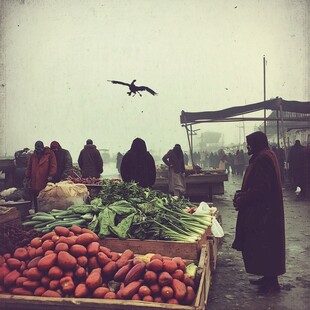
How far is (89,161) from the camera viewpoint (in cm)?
957

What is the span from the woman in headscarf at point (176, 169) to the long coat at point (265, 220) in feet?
20.1

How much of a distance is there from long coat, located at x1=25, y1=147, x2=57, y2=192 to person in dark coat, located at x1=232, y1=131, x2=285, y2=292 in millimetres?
Answer: 3969

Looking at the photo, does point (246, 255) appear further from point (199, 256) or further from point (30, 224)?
point (30, 224)

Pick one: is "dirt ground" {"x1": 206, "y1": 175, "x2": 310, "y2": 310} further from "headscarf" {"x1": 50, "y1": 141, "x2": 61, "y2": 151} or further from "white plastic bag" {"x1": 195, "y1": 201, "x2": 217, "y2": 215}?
"headscarf" {"x1": 50, "y1": 141, "x2": 61, "y2": 151}

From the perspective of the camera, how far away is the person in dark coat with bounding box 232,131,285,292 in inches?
165

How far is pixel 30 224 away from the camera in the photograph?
423 centimetres

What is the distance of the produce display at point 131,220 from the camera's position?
389 centimetres

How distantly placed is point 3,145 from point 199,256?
4.69 m

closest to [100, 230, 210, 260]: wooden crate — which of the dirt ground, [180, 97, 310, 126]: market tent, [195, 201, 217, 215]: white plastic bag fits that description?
Answer: the dirt ground

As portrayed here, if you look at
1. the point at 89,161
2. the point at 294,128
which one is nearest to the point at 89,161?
the point at 89,161

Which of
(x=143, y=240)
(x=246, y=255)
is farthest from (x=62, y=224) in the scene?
(x=246, y=255)

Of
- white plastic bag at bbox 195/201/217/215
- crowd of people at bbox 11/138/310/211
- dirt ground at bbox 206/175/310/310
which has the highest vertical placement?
crowd of people at bbox 11/138/310/211

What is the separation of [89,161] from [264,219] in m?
6.17

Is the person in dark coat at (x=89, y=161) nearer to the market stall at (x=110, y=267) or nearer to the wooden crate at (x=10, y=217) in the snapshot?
the wooden crate at (x=10, y=217)
